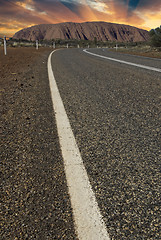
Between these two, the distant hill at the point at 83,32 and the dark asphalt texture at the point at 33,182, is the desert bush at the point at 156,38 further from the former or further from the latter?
the distant hill at the point at 83,32

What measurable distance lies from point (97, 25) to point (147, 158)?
19903cm

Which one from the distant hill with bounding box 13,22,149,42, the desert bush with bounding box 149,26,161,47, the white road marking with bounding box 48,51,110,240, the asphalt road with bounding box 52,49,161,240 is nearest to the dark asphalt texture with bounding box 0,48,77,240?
the white road marking with bounding box 48,51,110,240

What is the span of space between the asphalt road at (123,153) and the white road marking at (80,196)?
0.14 ft

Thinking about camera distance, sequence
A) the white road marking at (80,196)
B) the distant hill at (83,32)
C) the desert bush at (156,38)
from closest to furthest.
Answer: the white road marking at (80,196)
the desert bush at (156,38)
the distant hill at (83,32)

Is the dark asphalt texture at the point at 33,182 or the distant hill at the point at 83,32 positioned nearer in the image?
the dark asphalt texture at the point at 33,182

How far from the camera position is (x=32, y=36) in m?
175

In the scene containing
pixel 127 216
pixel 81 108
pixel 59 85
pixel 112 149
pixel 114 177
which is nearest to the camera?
pixel 127 216

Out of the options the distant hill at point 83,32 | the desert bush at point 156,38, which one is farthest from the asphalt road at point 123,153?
the distant hill at point 83,32

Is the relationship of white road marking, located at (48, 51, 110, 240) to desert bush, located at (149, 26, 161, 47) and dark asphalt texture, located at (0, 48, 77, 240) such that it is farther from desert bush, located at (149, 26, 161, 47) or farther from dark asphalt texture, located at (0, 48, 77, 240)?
desert bush, located at (149, 26, 161, 47)

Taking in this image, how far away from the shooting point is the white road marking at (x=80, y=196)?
107 cm

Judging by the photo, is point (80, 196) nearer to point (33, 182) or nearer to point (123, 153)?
point (33, 182)

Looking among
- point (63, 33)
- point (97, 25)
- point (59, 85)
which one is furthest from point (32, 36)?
point (59, 85)

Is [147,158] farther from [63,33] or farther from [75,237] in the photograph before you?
[63,33]

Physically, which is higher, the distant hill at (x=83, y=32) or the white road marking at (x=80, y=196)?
the distant hill at (x=83, y=32)
